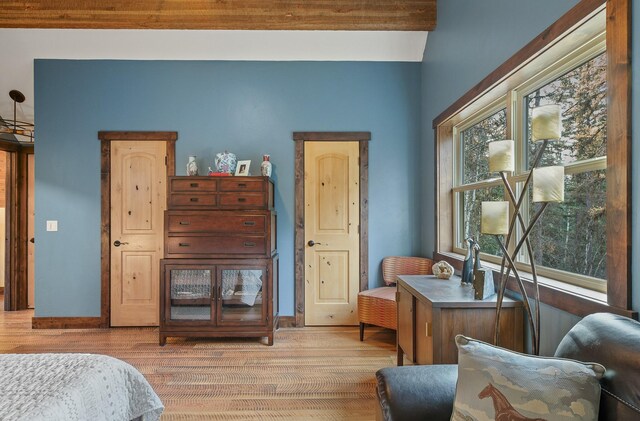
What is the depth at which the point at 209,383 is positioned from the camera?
2.70 meters

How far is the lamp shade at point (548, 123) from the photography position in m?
1.52

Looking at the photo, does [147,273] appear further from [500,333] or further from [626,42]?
[626,42]

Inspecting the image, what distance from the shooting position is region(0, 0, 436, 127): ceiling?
3.63m

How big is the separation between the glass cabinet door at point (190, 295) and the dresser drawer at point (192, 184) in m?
0.73

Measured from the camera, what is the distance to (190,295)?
11.5ft

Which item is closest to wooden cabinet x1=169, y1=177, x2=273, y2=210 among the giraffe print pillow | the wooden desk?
the wooden desk

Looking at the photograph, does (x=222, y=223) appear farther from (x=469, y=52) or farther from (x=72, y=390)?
(x=469, y=52)

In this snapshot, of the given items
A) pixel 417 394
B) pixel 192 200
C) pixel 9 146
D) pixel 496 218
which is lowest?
pixel 417 394

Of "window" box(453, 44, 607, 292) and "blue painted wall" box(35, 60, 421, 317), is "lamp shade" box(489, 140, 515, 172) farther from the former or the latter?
"blue painted wall" box(35, 60, 421, 317)

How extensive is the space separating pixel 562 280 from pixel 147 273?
12.1ft

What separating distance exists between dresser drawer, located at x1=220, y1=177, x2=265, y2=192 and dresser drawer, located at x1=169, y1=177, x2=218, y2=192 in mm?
81

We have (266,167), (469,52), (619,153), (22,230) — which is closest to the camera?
(619,153)

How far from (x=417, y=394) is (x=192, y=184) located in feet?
9.04

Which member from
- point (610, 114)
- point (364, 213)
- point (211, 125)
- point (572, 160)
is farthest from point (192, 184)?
point (610, 114)
